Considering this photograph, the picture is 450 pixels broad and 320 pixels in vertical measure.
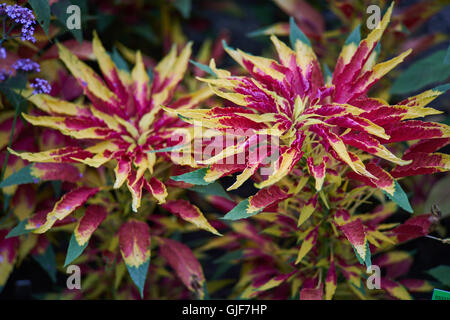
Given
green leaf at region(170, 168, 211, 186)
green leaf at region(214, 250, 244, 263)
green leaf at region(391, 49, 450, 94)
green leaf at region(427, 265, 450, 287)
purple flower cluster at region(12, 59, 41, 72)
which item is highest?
green leaf at region(391, 49, 450, 94)

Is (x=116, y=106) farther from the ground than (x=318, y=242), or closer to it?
farther from the ground

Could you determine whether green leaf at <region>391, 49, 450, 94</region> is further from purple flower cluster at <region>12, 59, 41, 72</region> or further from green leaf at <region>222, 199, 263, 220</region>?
purple flower cluster at <region>12, 59, 41, 72</region>

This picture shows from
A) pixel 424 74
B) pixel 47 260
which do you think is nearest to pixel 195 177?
pixel 47 260

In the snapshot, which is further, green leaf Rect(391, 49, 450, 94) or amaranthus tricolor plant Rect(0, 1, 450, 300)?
green leaf Rect(391, 49, 450, 94)

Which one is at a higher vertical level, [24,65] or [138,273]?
[24,65]

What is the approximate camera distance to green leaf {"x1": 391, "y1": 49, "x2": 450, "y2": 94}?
3.65 feet

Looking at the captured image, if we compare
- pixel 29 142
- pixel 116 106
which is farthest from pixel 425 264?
pixel 29 142

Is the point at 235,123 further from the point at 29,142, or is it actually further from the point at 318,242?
the point at 29,142

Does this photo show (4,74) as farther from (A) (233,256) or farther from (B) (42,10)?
(A) (233,256)

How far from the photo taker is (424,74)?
1154 mm

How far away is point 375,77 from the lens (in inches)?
33.7

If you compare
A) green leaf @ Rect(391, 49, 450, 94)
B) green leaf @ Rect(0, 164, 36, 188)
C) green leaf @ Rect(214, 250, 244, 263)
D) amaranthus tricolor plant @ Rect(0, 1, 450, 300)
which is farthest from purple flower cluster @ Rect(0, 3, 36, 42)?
green leaf @ Rect(391, 49, 450, 94)

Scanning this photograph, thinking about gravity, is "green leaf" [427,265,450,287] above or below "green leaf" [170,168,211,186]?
below

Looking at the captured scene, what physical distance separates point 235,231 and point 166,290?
0.82 feet
